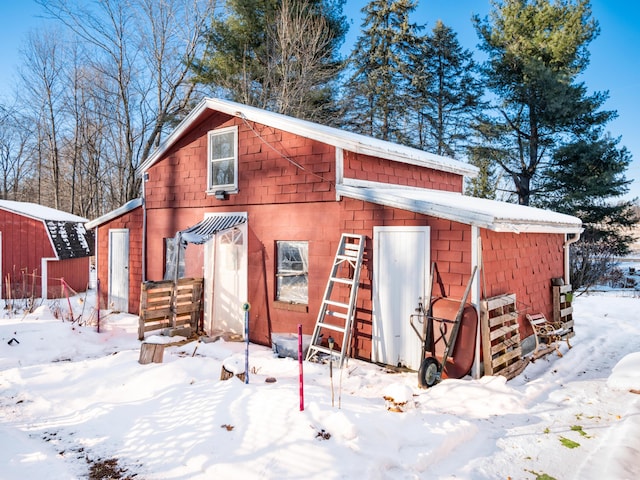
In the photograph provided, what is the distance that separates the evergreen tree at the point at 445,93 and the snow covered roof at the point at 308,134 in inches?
522

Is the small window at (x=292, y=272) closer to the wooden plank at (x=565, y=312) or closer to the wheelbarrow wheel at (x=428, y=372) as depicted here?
the wheelbarrow wheel at (x=428, y=372)

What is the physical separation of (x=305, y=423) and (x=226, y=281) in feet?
18.6

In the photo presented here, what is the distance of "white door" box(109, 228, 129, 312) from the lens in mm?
11883

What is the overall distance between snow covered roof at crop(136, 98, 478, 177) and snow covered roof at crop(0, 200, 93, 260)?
5573 millimetres

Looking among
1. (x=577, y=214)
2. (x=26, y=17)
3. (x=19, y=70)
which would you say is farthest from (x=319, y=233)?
(x=19, y=70)

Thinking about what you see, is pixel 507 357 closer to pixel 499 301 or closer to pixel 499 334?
pixel 499 334

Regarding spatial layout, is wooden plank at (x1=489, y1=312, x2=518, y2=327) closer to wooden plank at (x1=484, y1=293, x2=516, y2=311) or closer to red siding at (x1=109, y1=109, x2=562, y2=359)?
wooden plank at (x1=484, y1=293, x2=516, y2=311)

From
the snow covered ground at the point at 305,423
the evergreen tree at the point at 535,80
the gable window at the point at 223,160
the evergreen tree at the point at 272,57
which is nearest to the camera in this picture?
the snow covered ground at the point at 305,423

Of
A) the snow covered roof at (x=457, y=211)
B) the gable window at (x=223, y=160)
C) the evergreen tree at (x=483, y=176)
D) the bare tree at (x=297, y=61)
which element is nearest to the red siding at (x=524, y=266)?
the snow covered roof at (x=457, y=211)

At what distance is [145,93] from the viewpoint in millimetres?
20844

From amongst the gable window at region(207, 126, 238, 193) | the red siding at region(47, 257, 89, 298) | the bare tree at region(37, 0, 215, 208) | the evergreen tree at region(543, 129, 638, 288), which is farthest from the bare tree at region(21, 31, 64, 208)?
the evergreen tree at region(543, 129, 638, 288)

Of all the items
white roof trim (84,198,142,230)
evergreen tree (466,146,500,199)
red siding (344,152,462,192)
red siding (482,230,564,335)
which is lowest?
red siding (482,230,564,335)

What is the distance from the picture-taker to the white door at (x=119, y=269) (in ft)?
39.0

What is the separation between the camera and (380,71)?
23109mm
